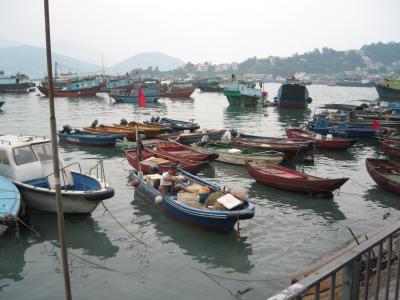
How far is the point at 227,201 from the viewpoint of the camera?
14.4 meters

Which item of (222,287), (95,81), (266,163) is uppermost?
(95,81)

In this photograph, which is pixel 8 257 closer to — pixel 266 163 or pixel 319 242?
pixel 319 242

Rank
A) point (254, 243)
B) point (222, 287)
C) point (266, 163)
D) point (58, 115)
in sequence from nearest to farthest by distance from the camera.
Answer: point (222, 287) → point (254, 243) → point (266, 163) → point (58, 115)

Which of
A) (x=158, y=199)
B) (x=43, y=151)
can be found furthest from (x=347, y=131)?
(x=43, y=151)

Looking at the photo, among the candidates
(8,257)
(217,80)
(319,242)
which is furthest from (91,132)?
(217,80)

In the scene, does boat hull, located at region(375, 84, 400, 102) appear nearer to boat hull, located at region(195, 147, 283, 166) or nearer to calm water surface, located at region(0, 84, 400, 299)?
calm water surface, located at region(0, 84, 400, 299)

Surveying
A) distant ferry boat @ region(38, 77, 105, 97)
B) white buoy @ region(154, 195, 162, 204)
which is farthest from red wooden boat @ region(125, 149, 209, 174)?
distant ferry boat @ region(38, 77, 105, 97)

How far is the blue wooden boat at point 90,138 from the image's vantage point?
31.6 meters

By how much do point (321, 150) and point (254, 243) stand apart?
18.7 m

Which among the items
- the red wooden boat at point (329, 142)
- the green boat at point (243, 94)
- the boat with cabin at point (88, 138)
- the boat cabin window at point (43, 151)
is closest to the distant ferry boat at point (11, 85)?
the green boat at point (243, 94)

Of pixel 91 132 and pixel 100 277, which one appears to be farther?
pixel 91 132

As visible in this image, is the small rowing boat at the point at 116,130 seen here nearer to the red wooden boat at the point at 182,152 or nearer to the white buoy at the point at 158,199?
the red wooden boat at the point at 182,152

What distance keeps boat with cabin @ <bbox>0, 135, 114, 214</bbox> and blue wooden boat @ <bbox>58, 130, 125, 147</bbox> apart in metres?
13.7

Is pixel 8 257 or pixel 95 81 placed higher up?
pixel 95 81
